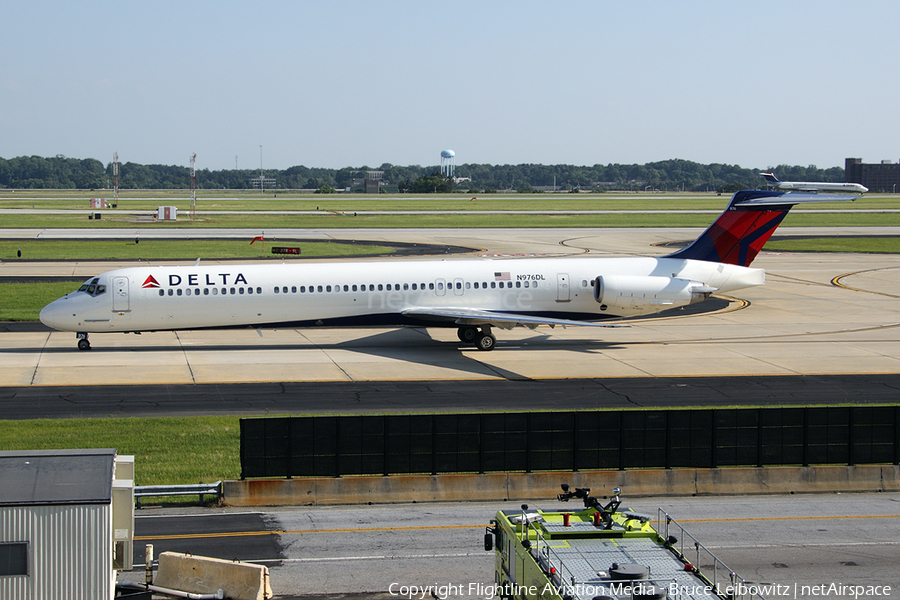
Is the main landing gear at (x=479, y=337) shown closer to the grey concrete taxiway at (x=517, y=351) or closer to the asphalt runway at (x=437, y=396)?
the grey concrete taxiway at (x=517, y=351)

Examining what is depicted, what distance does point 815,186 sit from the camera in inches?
1494

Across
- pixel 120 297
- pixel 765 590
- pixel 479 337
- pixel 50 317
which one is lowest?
pixel 765 590

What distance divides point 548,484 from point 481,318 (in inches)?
608

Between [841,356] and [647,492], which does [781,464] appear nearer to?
[647,492]

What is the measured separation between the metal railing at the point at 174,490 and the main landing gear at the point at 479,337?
61.5 ft

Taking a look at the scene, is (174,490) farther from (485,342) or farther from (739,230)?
(739,230)

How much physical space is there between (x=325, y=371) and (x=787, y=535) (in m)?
18.7

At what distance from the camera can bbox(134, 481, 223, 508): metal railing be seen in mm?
18656

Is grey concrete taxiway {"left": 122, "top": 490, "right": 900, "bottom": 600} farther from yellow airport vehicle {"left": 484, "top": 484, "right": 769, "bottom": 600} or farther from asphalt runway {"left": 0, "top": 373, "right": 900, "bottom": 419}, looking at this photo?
asphalt runway {"left": 0, "top": 373, "right": 900, "bottom": 419}

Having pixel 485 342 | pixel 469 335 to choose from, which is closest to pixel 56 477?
pixel 485 342

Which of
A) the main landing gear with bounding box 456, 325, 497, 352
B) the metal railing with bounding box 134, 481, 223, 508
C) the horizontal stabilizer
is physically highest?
the horizontal stabilizer

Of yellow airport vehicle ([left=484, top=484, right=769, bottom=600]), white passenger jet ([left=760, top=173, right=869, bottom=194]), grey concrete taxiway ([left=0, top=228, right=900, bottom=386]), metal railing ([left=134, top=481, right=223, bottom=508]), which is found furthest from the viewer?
white passenger jet ([left=760, top=173, right=869, bottom=194])

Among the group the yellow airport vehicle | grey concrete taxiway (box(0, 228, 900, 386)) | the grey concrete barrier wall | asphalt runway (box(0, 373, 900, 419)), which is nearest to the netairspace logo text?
the yellow airport vehicle

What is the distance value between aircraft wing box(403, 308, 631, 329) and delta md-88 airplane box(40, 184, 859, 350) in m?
0.05
